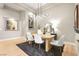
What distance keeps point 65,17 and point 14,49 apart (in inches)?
34.9

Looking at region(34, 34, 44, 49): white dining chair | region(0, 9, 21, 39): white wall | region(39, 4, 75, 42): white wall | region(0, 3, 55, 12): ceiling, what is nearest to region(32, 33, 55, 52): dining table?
region(34, 34, 44, 49): white dining chair

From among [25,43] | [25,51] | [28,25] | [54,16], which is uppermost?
[54,16]

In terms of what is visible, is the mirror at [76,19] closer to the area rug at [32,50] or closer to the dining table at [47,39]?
the dining table at [47,39]

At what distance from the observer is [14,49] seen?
1817mm

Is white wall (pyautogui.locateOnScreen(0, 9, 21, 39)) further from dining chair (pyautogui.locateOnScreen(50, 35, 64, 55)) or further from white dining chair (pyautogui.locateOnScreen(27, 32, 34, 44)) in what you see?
dining chair (pyautogui.locateOnScreen(50, 35, 64, 55))

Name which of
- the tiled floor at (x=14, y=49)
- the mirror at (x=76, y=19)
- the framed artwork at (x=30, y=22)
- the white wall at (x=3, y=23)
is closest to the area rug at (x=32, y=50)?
the tiled floor at (x=14, y=49)

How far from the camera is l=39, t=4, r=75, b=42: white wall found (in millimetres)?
1790

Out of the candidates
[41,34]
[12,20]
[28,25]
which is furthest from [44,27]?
[12,20]

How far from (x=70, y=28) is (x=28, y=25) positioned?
624 mm

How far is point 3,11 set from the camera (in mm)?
1801

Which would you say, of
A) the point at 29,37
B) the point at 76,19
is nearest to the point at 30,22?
the point at 29,37

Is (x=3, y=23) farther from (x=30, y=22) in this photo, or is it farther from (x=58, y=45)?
(x=58, y=45)

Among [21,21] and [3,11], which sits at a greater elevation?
[3,11]

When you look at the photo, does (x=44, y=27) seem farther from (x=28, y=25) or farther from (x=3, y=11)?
(x=3, y=11)
